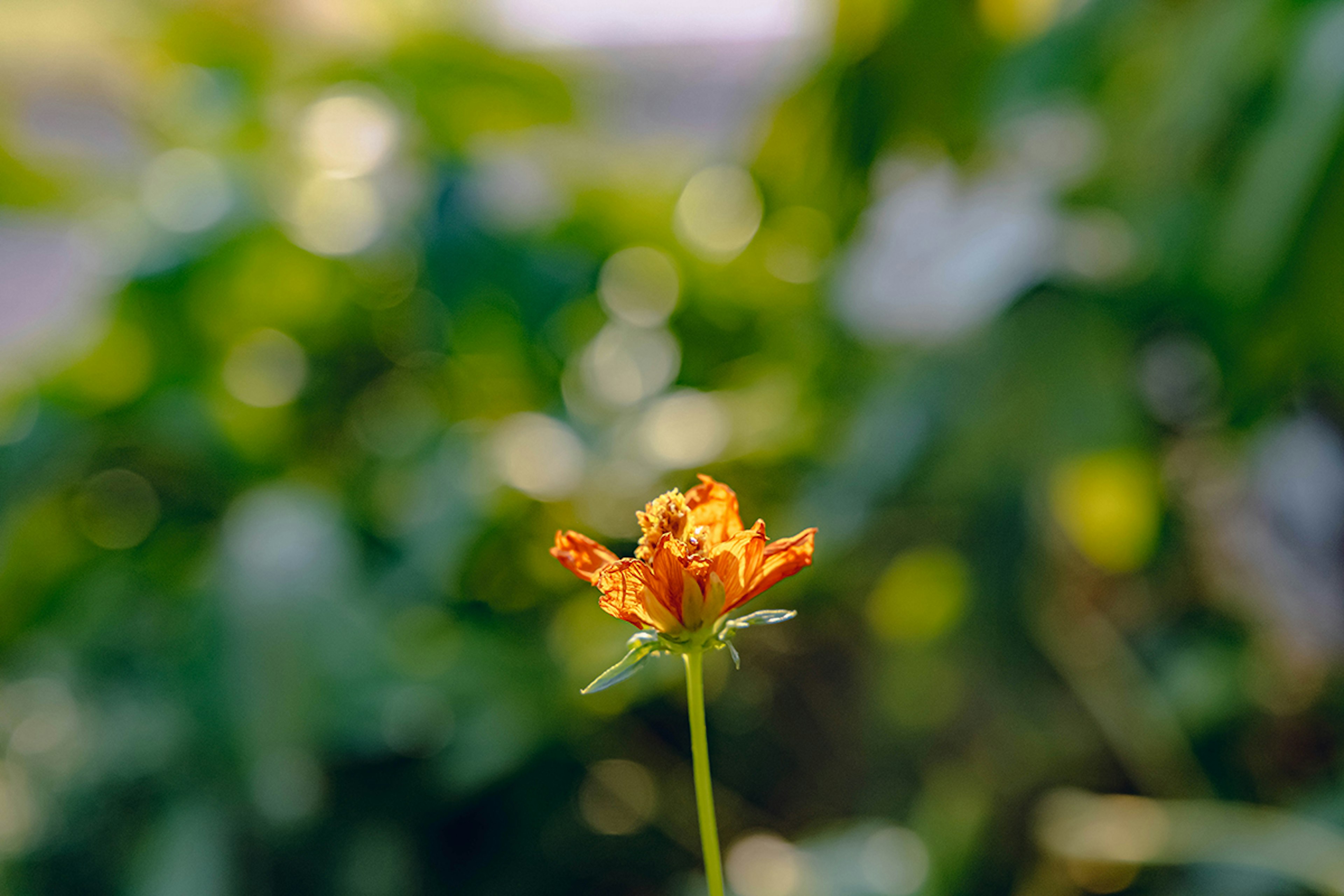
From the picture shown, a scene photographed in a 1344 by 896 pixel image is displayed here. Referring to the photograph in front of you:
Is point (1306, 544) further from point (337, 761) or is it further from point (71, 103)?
point (71, 103)

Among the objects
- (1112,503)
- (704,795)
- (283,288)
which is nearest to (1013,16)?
(1112,503)

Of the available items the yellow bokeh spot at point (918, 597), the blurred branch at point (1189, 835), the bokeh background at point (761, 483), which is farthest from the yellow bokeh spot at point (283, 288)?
the blurred branch at point (1189, 835)

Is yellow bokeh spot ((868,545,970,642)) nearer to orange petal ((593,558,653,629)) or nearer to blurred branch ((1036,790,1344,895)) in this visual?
blurred branch ((1036,790,1344,895))

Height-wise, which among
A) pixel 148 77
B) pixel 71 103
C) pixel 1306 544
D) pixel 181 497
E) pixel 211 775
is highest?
pixel 71 103

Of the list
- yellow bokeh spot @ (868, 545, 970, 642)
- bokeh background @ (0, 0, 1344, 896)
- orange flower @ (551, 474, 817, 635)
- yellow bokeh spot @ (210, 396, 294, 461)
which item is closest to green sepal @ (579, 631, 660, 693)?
orange flower @ (551, 474, 817, 635)

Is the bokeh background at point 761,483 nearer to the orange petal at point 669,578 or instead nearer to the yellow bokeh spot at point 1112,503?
the yellow bokeh spot at point 1112,503

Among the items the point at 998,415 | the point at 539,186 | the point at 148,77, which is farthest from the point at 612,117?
the point at 998,415
